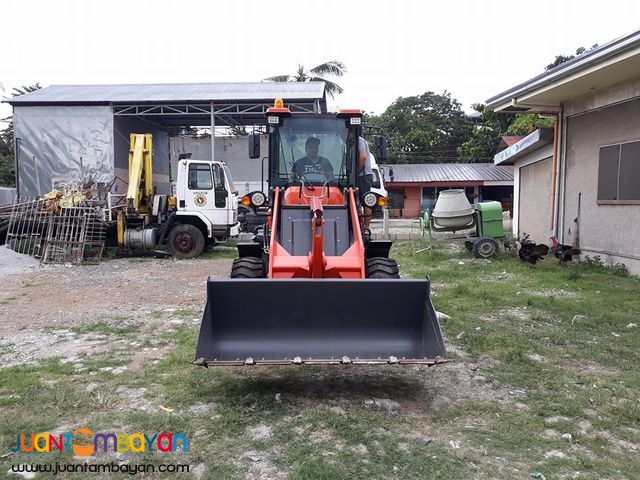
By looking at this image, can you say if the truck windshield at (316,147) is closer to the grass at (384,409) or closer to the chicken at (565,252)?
the grass at (384,409)

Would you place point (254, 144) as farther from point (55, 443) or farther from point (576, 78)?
point (576, 78)

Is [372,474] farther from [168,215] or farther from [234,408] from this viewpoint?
[168,215]

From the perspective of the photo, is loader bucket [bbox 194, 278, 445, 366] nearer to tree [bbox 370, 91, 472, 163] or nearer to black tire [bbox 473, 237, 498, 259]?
black tire [bbox 473, 237, 498, 259]

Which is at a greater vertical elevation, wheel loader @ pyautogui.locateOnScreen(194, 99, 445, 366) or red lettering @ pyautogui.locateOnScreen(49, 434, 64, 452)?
wheel loader @ pyautogui.locateOnScreen(194, 99, 445, 366)

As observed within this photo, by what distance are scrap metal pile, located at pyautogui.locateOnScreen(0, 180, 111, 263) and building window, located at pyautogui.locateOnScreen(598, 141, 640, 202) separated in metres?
11.6

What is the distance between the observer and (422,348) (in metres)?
4.54

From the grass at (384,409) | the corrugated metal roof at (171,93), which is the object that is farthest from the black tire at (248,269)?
the corrugated metal roof at (171,93)

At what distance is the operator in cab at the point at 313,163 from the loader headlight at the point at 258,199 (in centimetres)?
46

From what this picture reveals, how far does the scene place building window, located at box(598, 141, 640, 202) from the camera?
9938mm

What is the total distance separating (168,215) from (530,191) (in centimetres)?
1020

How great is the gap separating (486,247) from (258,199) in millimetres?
7685

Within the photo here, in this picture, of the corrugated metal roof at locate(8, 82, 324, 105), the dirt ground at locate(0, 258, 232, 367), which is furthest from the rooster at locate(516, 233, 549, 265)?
the corrugated metal roof at locate(8, 82, 324, 105)

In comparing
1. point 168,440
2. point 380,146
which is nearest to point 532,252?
point 380,146

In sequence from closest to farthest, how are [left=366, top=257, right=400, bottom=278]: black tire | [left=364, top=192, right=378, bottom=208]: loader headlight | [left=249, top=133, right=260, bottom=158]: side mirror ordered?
[left=366, top=257, right=400, bottom=278]: black tire, [left=364, top=192, right=378, bottom=208]: loader headlight, [left=249, top=133, right=260, bottom=158]: side mirror
